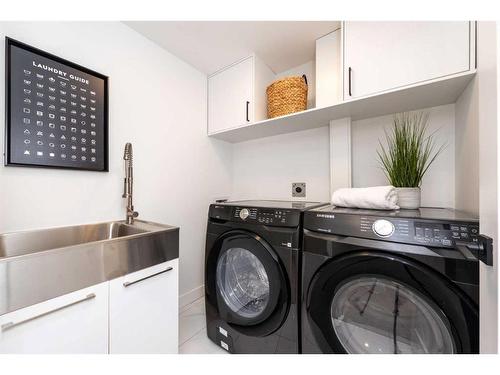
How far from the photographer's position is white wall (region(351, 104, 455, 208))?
1.27 meters

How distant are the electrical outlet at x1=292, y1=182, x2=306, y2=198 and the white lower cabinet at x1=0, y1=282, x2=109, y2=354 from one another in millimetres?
1454

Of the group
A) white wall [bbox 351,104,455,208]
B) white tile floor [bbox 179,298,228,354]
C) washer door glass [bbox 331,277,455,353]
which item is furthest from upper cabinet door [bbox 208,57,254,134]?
white tile floor [bbox 179,298,228,354]

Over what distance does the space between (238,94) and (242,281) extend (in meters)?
1.43

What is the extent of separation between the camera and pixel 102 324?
0.81 metres

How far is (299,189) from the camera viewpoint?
182 cm

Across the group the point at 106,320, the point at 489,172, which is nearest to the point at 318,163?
the point at 489,172

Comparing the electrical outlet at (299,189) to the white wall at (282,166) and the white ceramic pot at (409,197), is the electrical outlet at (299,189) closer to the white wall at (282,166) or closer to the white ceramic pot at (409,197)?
the white wall at (282,166)

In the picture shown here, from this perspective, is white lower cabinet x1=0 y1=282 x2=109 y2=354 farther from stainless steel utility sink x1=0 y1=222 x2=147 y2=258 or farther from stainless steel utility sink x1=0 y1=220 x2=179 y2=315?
stainless steel utility sink x1=0 y1=222 x2=147 y2=258

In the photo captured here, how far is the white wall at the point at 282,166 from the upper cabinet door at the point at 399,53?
23.1 inches

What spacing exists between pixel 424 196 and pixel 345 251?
92cm

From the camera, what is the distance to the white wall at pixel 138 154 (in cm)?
101

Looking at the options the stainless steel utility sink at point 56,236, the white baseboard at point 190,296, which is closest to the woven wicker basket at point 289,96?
the stainless steel utility sink at point 56,236

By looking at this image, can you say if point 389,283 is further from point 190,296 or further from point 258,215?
point 190,296
